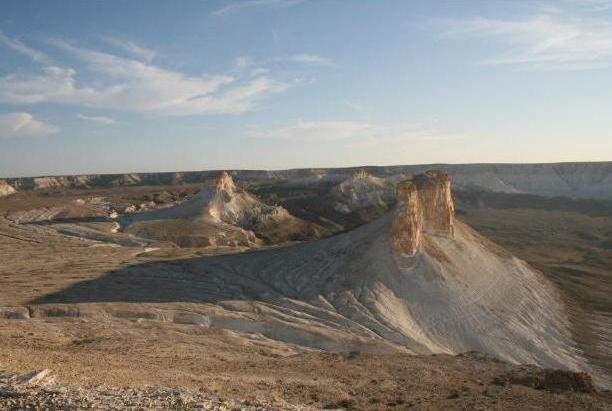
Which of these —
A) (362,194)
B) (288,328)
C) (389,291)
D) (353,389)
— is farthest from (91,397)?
(362,194)

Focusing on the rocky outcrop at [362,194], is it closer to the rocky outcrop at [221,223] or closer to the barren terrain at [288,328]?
the rocky outcrop at [221,223]

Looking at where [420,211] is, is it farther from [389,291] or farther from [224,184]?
[224,184]

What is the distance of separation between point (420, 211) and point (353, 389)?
17.8m

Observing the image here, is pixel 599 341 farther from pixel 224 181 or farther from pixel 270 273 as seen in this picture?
pixel 224 181

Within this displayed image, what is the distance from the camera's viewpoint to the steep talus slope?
2248 centimetres

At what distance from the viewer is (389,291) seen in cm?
2586

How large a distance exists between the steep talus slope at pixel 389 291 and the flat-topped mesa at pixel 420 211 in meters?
0.06

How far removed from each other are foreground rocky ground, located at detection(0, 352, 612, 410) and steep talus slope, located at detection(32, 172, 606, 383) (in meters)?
4.12

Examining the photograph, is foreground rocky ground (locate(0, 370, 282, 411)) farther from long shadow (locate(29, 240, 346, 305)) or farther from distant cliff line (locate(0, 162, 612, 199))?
distant cliff line (locate(0, 162, 612, 199))

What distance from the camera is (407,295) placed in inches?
1020

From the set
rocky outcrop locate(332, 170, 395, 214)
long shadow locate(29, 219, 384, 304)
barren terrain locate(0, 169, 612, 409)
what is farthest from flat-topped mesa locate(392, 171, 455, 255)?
rocky outcrop locate(332, 170, 395, 214)

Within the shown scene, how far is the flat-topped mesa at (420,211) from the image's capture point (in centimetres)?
2820

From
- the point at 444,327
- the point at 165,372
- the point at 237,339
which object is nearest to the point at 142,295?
the point at 237,339

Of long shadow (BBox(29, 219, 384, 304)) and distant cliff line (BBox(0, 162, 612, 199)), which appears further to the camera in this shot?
distant cliff line (BBox(0, 162, 612, 199))
